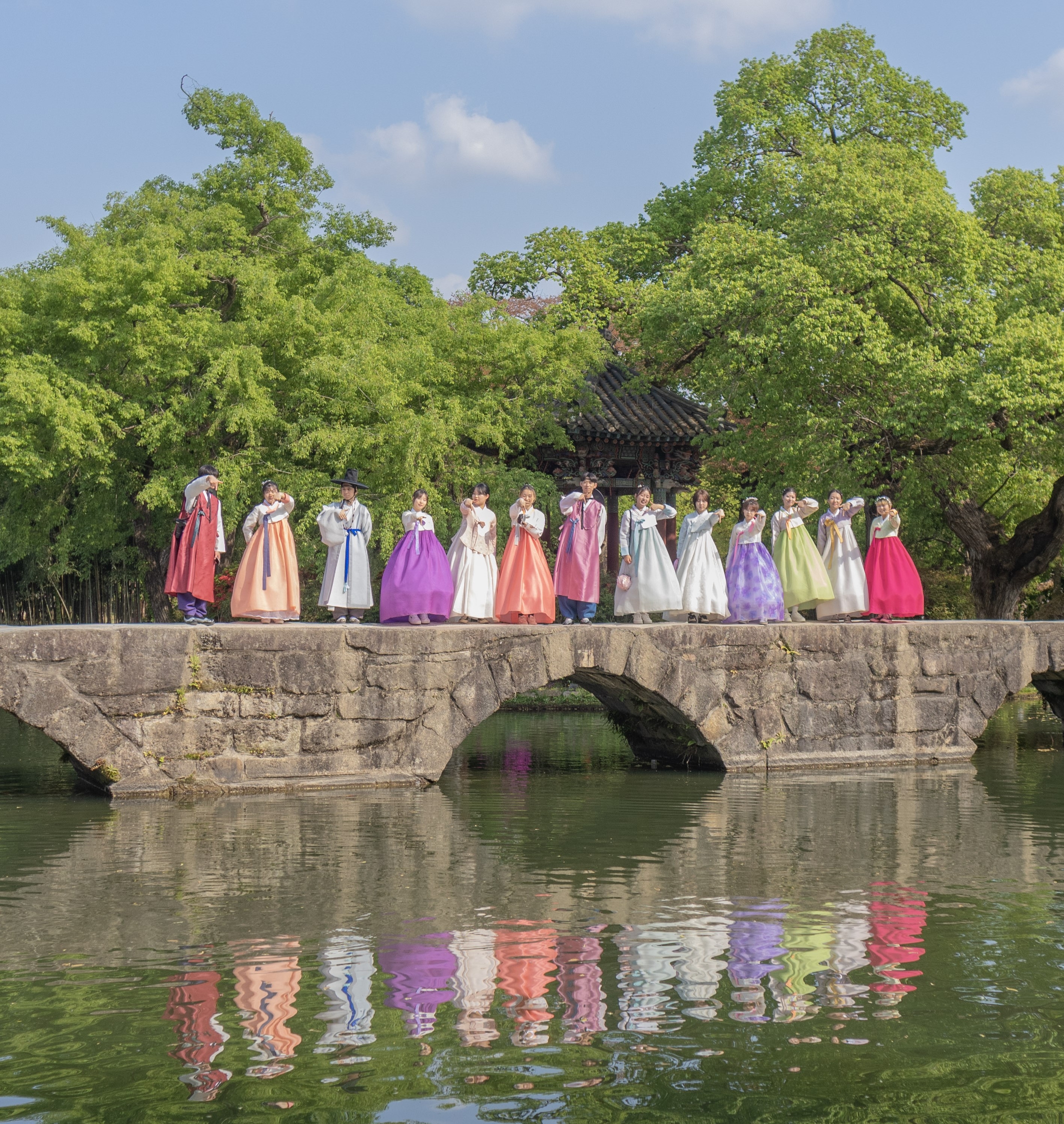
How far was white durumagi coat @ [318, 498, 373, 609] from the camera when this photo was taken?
1303cm

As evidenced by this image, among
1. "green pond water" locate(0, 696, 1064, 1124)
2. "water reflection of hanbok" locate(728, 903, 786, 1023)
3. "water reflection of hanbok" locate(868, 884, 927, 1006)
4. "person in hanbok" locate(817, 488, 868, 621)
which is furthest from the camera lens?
"person in hanbok" locate(817, 488, 868, 621)

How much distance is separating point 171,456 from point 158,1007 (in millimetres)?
15551

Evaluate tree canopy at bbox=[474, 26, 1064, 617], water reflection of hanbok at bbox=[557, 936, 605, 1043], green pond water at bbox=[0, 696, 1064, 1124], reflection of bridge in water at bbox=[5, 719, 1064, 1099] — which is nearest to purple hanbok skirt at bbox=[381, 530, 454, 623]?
reflection of bridge in water at bbox=[5, 719, 1064, 1099]

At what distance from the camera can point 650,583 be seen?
45.7 ft

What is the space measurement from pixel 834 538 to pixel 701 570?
203 cm

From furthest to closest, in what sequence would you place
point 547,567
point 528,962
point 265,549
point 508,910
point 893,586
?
1. point 893,586
2. point 547,567
3. point 265,549
4. point 508,910
5. point 528,962

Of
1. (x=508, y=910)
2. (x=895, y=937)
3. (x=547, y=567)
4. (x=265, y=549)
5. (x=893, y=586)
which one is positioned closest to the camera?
(x=895, y=937)

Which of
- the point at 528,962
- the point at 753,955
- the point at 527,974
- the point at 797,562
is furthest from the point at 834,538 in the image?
the point at 527,974

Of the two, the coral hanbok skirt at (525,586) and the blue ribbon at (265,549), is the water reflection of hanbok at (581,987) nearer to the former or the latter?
the blue ribbon at (265,549)

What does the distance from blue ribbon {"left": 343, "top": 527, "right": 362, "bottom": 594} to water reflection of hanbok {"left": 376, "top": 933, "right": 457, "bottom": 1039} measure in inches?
267

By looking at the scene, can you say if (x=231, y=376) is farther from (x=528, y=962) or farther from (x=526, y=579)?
(x=528, y=962)

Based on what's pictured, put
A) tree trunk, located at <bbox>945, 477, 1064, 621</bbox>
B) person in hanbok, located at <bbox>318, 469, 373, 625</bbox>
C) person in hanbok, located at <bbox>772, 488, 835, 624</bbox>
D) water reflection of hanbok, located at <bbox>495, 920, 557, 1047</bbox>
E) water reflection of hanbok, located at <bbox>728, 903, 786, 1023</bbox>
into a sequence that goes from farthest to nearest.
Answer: tree trunk, located at <bbox>945, 477, 1064, 621</bbox> < person in hanbok, located at <bbox>772, 488, 835, 624</bbox> < person in hanbok, located at <bbox>318, 469, 373, 625</bbox> < water reflection of hanbok, located at <bbox>728, 903, 786, 1023</bbox> < water reflection of hanbok, located at <bbox>495, 920, 557, 1047</bbox>

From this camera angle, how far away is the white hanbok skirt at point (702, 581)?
1395cm

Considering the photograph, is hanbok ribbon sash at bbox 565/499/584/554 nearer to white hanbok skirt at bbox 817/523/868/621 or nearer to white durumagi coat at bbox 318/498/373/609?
white durumagi coat at bbox 318/498/373/609
